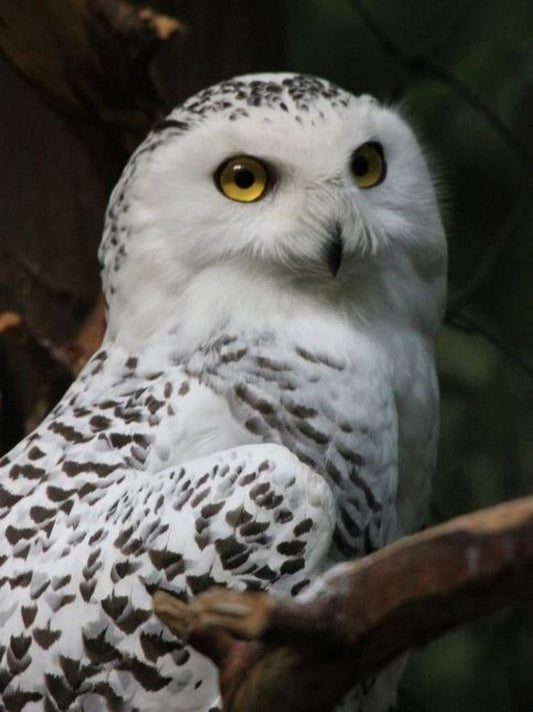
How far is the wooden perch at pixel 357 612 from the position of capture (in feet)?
3.57

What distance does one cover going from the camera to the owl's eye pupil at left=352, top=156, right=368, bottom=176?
1.74m

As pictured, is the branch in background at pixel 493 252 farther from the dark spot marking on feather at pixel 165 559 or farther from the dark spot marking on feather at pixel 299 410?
the dark spot marking on feather at pixel 165 559

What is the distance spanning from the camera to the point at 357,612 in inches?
44.8

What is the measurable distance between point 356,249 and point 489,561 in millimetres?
663

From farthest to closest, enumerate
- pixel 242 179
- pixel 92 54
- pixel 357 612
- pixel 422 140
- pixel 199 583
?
pixel 422 140 < pixel 92 54 < pixel 242 179 < pixel 199 583 < pixel 357 612

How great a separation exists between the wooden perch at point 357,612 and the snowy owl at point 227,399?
0.27 metres

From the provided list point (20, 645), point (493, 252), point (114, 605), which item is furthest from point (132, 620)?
point (493, 252)

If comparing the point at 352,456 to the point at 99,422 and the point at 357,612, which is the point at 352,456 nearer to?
the point at 99,422

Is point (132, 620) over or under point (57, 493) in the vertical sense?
under

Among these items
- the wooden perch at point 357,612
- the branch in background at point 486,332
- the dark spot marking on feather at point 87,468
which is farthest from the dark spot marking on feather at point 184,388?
the branch in background at point 486,332

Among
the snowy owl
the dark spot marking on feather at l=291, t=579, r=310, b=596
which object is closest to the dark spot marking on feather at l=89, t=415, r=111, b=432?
the snowy owl

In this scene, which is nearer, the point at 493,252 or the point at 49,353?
the point at 49,353

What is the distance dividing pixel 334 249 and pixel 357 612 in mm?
602

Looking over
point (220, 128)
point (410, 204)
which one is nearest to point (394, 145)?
point (410, 204)
